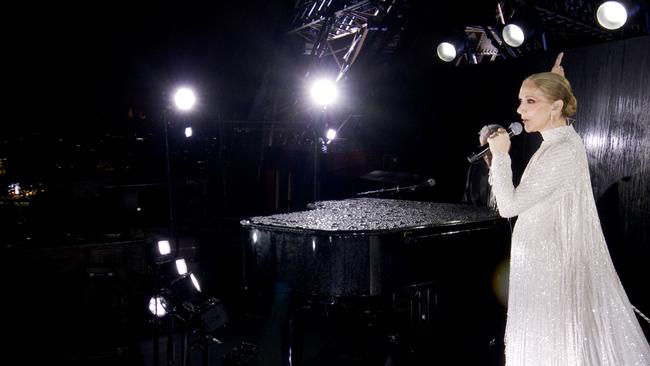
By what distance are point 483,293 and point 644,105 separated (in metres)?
2.44

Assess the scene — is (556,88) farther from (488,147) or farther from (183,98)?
(183,98)

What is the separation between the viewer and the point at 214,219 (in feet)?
23.1

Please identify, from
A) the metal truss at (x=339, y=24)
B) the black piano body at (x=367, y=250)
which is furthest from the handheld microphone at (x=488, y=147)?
the metal truss at (x=339, y=24)

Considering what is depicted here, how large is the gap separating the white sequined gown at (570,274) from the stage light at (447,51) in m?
4.41

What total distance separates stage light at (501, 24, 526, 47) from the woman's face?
147 inches

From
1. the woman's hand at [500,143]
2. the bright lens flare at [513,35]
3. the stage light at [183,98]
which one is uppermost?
the bright lens flare at [513,35]

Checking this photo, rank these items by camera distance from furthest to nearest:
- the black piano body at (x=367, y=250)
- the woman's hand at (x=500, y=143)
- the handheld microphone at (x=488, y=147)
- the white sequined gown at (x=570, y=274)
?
1. the black piano body at (x=367, y=250)
2. the handheld microphone at (x=488, y=147)
3. the woman's hand at (x=500, y=143)
4. the white sequined gown at (x=570, y=274)

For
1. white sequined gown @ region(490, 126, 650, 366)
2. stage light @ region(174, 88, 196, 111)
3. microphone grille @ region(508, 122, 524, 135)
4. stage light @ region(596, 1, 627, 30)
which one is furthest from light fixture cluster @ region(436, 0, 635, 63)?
stage light @ region(174, 88, 196, 111)

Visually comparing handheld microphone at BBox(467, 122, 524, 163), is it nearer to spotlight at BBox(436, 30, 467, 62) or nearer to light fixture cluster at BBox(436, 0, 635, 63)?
light fixture cluster at BBox(436, 0, 635, 63)

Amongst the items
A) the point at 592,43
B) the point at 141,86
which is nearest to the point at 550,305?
the point at 592,43

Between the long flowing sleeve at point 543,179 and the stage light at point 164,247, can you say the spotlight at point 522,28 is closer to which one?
the long flowing sleeve at point 543,179

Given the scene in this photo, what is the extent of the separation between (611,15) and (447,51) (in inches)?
89.0

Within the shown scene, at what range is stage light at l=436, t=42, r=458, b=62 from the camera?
19.6 ft

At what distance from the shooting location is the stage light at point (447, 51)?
5984 millimetres
